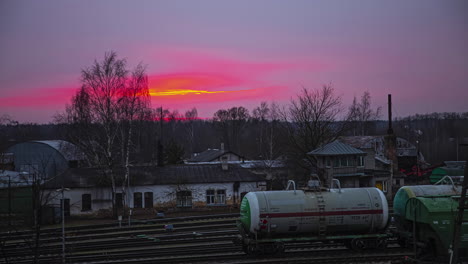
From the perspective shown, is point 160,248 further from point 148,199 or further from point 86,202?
point 86,202

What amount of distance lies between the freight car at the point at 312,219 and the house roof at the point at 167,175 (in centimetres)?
1997

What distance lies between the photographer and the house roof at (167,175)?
3922 cm

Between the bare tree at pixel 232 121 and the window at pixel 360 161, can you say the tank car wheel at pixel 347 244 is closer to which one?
the window at pixel 360 161

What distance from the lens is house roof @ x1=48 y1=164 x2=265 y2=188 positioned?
3922cm

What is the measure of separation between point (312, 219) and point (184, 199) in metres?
21.6

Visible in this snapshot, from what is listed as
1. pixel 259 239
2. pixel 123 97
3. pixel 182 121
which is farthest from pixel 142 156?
pixel 182 121

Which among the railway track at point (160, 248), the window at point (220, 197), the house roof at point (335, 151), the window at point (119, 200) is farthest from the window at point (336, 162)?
the window at point (119, 200)

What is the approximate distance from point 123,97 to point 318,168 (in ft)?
61.4

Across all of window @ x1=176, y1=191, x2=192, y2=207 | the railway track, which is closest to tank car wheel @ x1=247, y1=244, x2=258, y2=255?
the railway track

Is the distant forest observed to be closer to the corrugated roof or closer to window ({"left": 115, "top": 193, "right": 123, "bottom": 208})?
the corrugated roof

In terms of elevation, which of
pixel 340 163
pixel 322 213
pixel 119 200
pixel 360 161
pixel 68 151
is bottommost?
pixel 119 200

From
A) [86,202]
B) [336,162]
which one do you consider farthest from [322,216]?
[86,202]

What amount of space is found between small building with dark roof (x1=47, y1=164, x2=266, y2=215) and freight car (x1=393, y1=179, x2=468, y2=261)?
2185 cm

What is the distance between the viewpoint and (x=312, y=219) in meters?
20.0
